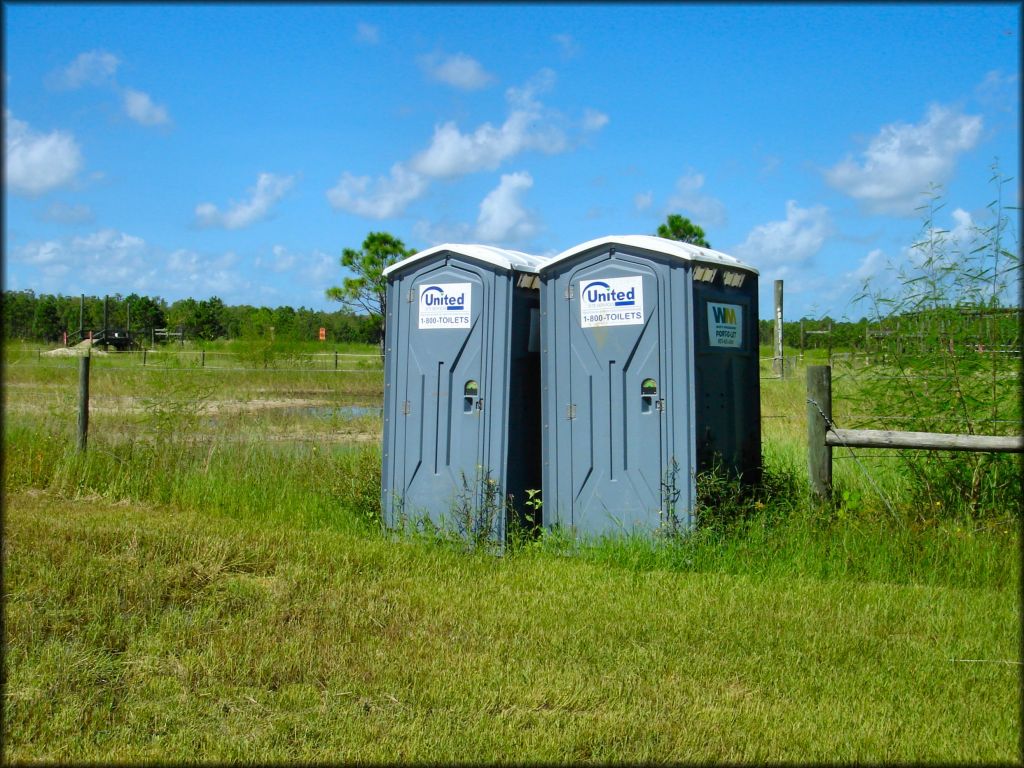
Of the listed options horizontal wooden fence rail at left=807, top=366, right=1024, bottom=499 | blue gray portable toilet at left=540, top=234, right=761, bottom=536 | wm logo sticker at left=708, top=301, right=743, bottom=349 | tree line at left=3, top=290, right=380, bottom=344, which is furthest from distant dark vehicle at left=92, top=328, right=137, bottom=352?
horizontal wooden fence rail at left=807, top=366, right=1024, bottom=499

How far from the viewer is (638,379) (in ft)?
23.2

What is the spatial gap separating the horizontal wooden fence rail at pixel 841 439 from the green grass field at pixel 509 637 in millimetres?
301

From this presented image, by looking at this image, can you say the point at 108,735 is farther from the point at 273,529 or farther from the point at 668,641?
the point at 273,529

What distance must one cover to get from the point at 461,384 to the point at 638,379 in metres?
1.45

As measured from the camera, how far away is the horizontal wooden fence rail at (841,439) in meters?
6.53

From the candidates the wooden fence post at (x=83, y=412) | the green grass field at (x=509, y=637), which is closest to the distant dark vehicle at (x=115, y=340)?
the wooden fence post at (x=83, y=412)

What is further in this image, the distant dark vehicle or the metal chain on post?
the distant dark vehicle

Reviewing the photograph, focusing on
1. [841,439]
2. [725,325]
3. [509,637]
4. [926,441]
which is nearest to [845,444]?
[841,439]

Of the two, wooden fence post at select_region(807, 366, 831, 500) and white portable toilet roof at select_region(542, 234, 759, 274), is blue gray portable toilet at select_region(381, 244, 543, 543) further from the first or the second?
wooden fence post at select_region(807, 366, 831, 500)

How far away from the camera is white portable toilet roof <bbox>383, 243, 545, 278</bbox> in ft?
24.6

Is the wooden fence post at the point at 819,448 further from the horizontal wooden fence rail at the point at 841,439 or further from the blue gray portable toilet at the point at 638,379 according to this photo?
the blue gray portable toilet at the point at 638,379

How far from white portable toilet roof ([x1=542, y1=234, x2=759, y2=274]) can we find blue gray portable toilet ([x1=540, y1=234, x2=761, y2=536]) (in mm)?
10

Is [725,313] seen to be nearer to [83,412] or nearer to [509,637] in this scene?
[509,637]

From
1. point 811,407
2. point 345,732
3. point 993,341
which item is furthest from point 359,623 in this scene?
point 993,341
